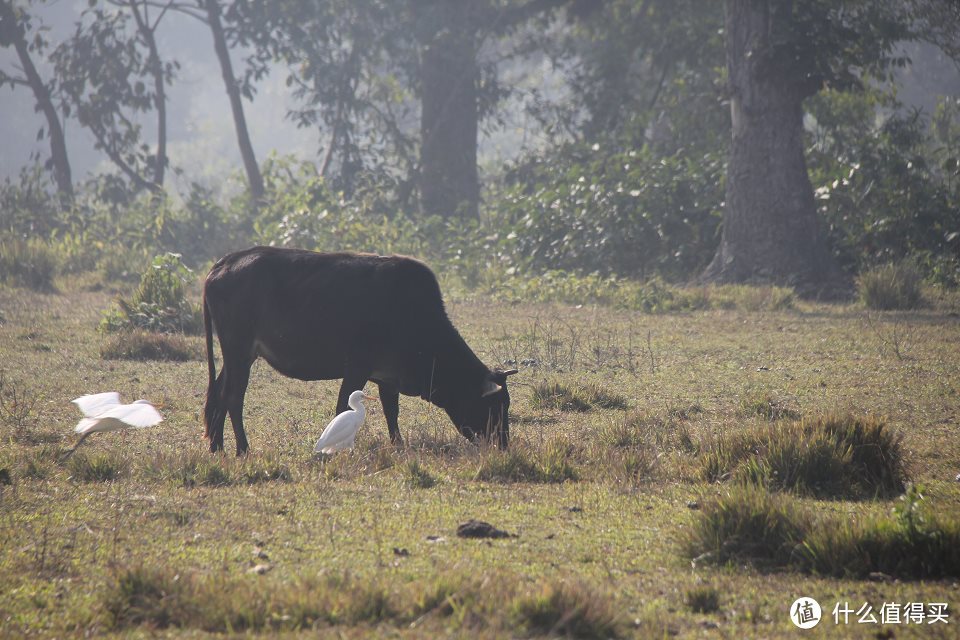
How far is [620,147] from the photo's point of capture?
23.2 metres

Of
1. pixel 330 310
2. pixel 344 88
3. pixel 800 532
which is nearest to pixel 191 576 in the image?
pixel 800 532

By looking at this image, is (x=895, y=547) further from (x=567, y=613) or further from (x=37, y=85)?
(x=37, y=85)

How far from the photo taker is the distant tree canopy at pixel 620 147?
17.3 metres

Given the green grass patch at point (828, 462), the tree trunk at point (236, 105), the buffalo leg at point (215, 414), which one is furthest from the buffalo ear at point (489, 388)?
the tree trunk at point (236, 105)

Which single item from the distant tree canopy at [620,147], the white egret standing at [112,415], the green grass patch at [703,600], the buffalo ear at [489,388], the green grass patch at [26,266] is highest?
the distant tree canopy at [620,147]

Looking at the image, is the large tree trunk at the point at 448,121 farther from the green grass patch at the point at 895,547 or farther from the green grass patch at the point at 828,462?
the green grass patch at the point at 895,547

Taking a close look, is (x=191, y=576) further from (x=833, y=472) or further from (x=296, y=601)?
(x=833, y=472)

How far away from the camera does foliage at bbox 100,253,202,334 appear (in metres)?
13.4

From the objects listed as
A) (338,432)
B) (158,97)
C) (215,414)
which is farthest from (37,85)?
(338,432)

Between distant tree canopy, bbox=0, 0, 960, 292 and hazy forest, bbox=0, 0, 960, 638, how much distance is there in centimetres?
8

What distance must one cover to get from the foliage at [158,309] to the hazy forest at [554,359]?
40mm

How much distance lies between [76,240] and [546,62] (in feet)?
158

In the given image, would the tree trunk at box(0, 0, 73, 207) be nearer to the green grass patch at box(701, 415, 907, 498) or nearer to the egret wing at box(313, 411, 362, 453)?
the egret wing at box(313, 411, 362, 453)

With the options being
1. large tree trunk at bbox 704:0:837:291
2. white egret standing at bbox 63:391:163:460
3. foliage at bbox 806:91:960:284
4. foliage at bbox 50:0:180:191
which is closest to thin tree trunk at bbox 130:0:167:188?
foliage at bbox 50:0:180:191
